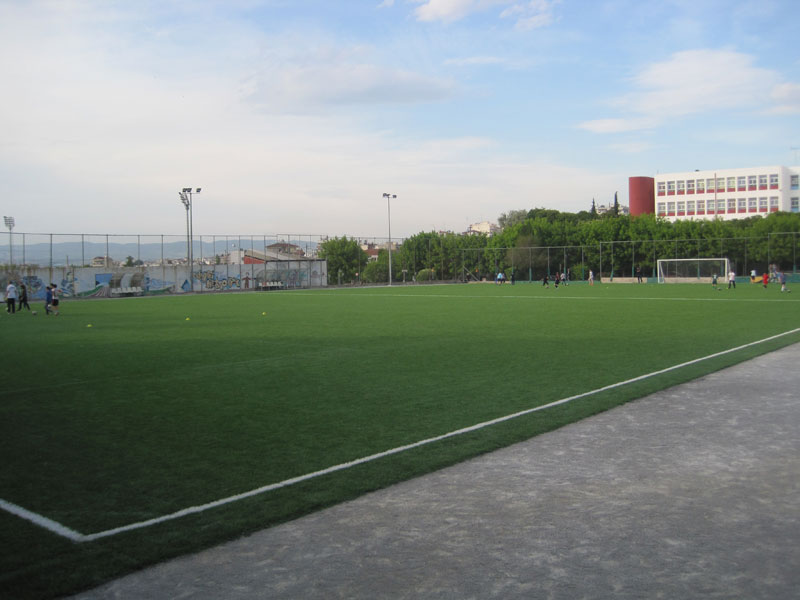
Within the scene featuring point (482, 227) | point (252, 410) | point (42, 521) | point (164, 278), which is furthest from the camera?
point (482, 227)

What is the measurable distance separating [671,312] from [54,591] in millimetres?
24365

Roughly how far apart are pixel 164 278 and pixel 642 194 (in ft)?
271

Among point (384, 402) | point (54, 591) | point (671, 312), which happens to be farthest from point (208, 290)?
point (54, 591)

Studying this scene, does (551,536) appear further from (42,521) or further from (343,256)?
(343,256)

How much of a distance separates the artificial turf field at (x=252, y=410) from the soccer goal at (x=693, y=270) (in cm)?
4583

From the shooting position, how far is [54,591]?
3.88 m

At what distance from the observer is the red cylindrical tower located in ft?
364

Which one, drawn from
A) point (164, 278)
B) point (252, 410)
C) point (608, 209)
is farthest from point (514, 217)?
point (252, 410)

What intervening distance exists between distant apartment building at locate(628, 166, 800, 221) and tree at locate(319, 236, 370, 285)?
1712 inches

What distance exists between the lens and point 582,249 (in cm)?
7319

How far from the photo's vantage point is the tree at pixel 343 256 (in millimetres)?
81562

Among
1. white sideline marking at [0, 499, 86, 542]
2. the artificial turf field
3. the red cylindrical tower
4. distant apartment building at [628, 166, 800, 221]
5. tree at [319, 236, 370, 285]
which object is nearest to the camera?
white sideline marking at [0, 499, 86, 542]

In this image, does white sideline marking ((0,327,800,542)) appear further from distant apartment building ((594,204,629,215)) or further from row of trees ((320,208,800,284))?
distant apartment building ((594,204,629,215))

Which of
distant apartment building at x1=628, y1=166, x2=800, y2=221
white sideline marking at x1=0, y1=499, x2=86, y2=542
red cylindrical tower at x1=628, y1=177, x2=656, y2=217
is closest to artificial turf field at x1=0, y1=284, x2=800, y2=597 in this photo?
white sideline marking at x1=0, y1=499, x2=86, y2=542
